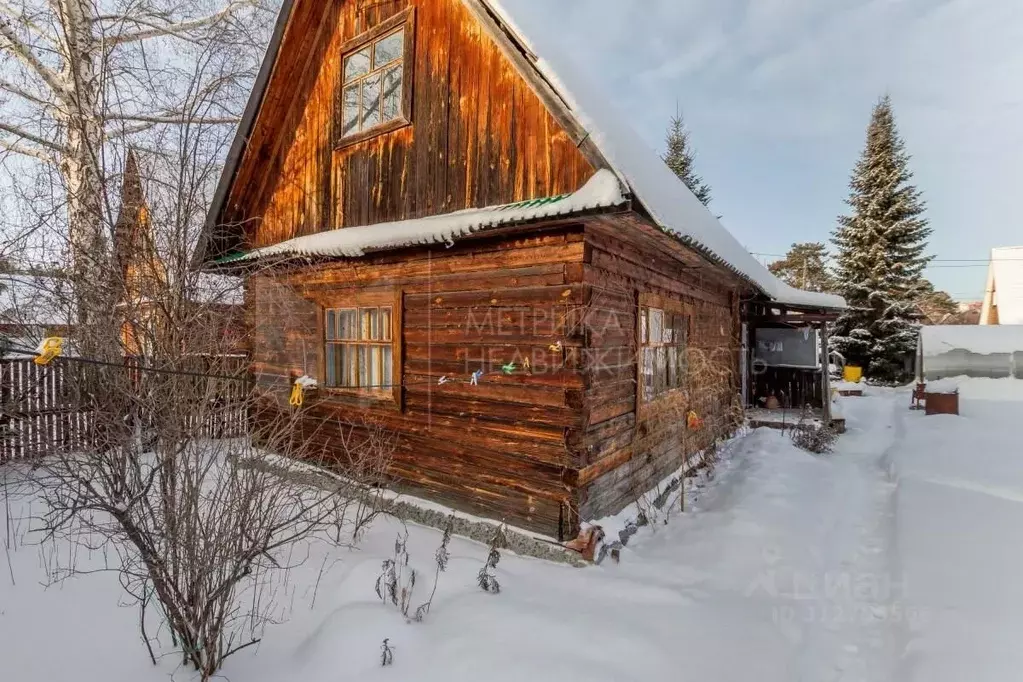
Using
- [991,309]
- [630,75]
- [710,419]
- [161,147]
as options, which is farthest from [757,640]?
[991,309]

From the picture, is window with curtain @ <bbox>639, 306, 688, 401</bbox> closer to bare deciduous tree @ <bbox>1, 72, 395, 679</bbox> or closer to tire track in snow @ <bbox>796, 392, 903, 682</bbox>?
tire track in snow @ <bbox>796, 392, 903, 682</bbox>

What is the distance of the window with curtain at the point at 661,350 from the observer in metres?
6.45

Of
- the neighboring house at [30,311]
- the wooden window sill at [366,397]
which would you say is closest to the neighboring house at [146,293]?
the neighboring house at [30,311]

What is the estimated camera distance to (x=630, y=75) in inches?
524

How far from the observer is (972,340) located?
17.4 meters

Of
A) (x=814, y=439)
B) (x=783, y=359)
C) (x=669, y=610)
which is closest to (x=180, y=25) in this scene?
(x=669, y=610)

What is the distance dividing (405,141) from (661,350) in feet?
14.5

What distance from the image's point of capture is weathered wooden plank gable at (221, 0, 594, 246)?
496 cm

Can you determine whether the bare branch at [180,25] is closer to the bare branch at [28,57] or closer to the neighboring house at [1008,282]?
the bare branch at [28,57]

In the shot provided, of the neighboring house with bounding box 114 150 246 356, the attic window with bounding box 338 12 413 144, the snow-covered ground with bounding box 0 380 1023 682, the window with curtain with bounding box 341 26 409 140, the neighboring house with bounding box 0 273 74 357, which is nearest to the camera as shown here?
the snow-covered ground with bounding box 0 380 1023 682

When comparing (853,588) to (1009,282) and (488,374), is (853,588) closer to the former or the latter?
(488,374)

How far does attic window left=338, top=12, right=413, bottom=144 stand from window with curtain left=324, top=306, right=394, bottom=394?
92.6 inches

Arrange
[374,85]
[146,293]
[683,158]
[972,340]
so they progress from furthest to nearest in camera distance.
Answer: [683,158] < [972,340] < [374,85] < [146,293]

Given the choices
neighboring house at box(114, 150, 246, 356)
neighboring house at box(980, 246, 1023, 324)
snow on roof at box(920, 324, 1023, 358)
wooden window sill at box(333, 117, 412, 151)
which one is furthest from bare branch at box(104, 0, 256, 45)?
neighboring house at box(980, 246, 1023, 324)
